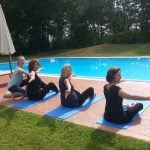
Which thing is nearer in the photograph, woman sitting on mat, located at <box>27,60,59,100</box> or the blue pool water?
woman sitting on mat, located at <box>27,60,59,100</box>

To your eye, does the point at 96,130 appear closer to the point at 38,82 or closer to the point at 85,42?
the point at 38,82

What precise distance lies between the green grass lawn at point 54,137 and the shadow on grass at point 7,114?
0.08ft

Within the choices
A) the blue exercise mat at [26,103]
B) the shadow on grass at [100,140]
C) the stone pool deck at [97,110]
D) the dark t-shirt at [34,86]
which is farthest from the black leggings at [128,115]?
the dark t-shirt at [34,86]

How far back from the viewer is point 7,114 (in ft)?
24.3

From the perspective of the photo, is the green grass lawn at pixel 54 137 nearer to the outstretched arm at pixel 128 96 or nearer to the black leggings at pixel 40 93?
the outstretched arm at pixel 128 96

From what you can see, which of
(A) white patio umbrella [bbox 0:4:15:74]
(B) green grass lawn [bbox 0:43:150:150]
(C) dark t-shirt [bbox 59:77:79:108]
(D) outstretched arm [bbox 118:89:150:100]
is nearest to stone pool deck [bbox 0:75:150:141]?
(B) green grass lawn [bbox 0:43:150:150]

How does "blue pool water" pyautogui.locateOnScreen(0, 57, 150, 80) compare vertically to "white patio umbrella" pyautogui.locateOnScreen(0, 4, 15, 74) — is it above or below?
below

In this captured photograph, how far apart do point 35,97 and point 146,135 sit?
159 inches

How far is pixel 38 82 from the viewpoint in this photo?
8664 millimetres

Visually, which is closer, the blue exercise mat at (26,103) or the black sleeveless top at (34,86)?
the blue exercise mat at (26,103)

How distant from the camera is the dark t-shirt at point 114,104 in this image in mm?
5805

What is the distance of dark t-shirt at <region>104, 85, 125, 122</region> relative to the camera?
580 centimetres

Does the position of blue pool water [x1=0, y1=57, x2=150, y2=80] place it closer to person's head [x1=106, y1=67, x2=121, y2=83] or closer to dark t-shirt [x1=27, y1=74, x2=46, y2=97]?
dark t-shirt [x1=27, y1=74, x2=46, y2=97]

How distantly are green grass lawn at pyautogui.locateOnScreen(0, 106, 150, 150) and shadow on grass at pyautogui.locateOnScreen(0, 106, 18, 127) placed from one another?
24 mm
